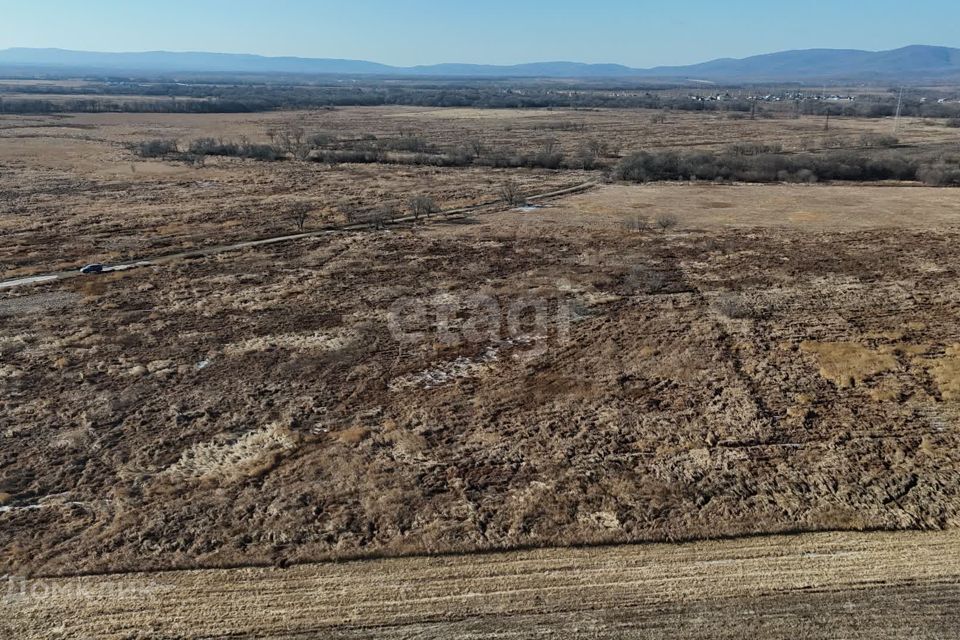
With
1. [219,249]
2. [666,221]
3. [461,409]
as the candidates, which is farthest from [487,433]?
[666,221]

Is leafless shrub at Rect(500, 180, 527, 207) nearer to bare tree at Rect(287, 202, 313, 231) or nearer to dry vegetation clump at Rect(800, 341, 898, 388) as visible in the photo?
bare tree at Rect(287, 202, 313, 231)

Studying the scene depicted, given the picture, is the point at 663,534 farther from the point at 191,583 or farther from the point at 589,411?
the point at 191,583

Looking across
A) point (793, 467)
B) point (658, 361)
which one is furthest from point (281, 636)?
point (658, 361)

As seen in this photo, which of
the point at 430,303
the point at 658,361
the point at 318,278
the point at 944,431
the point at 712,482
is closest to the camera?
the point at 712,482

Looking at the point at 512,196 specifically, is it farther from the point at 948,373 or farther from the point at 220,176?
the point at 948,373

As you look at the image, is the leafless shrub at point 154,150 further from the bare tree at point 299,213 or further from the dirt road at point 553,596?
the dirt road at point 553,596

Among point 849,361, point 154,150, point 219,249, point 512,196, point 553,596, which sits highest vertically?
point 154,150
